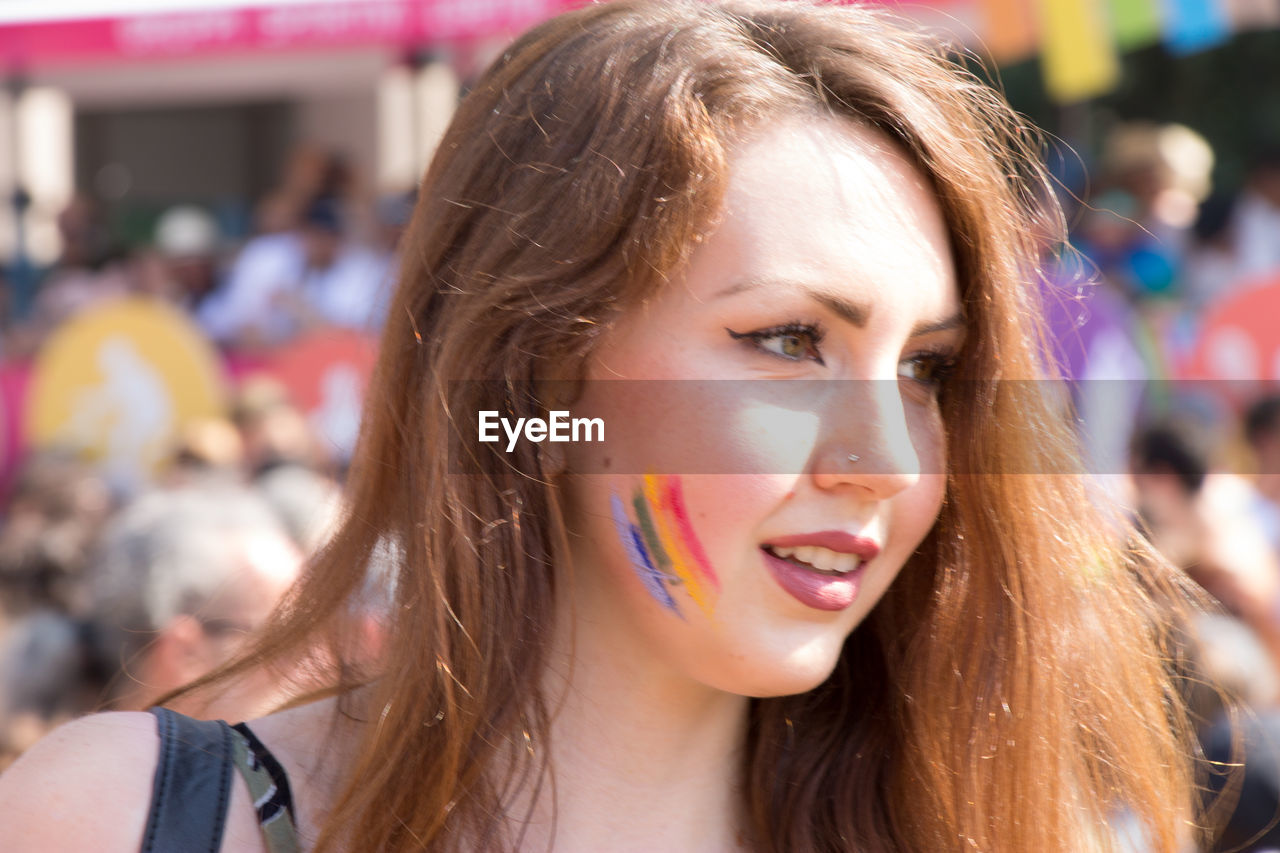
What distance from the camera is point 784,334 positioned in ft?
4.65

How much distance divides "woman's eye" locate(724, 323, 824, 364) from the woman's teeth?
0.19m

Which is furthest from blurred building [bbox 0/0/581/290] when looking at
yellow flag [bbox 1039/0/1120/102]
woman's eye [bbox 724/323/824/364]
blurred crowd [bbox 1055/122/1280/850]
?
yellow flag [bbox 1039/0/1120/102]

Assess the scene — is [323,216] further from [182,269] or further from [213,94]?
[213,94]

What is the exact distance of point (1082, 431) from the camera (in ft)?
6.21

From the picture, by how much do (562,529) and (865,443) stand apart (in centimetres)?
33

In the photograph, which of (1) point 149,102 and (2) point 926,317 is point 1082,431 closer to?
(2) point 926,317

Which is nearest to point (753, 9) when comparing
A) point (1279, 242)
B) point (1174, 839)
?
point (1174, 839)

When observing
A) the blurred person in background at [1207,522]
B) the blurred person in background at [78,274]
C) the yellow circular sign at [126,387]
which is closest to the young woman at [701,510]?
the blurred person in background at [1207,522]

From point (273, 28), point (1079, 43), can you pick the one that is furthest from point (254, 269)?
point (1079, 43)

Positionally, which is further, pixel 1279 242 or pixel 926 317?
pixel 1279 242

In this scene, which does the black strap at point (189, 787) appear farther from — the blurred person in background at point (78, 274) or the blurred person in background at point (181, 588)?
the blurred person in background at point (78, 274)

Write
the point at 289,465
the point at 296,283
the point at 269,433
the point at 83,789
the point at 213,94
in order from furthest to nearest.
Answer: the point at 213,94 → the point at 296,283 → the point at 269,433 → the point at 289,465 → the point at 83,789

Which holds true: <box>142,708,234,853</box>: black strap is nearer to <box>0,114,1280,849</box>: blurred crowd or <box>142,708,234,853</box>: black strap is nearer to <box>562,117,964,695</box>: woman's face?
<box>0,114,1280,849</box>: blurred crowd

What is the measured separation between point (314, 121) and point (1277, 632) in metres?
11.9
